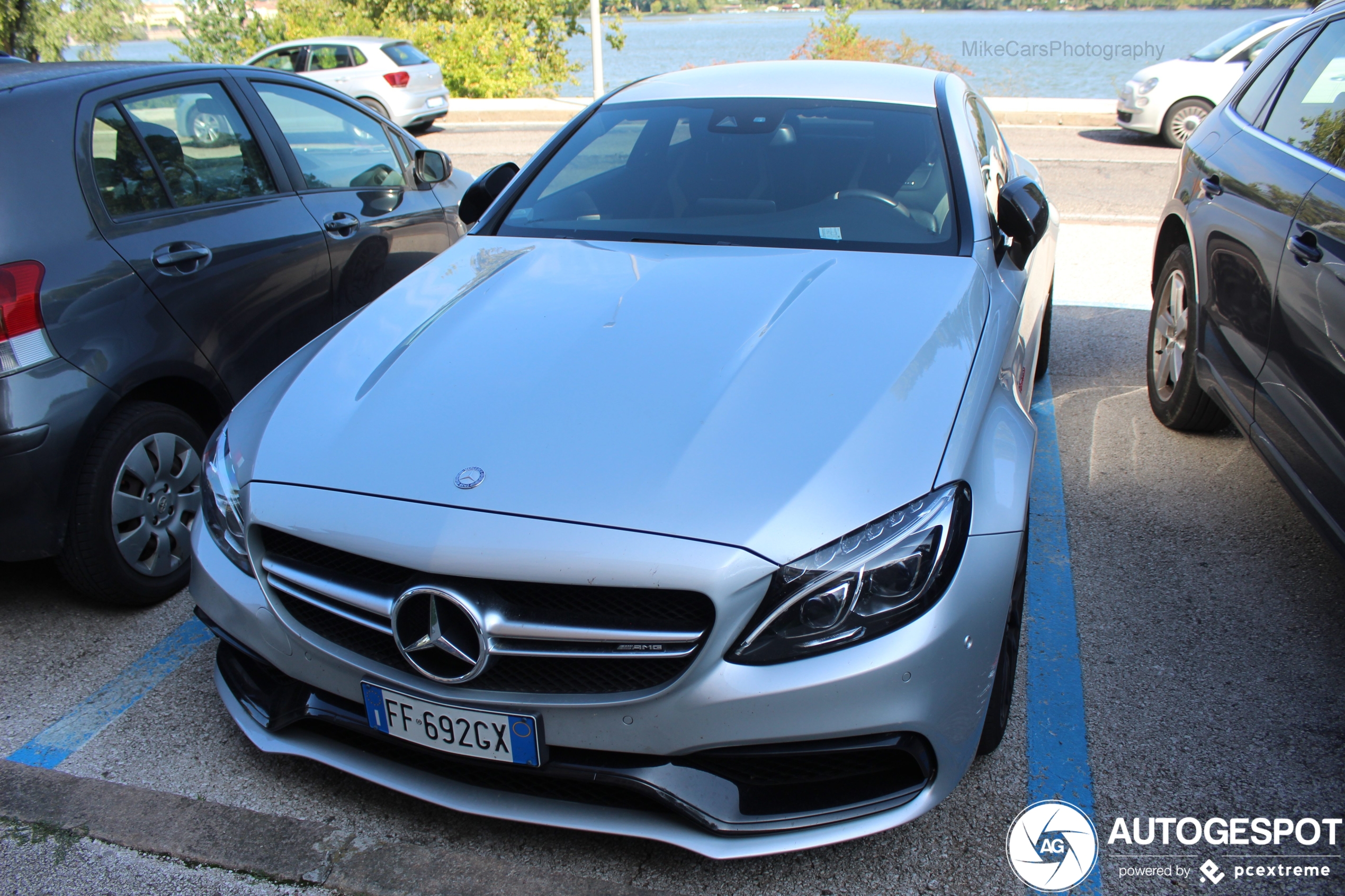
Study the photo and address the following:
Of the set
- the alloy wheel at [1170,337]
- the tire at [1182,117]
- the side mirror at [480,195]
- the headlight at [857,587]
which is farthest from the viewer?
the tire at [1182,117]

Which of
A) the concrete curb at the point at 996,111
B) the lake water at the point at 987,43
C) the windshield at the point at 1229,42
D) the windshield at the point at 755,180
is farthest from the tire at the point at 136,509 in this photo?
the windshield at the point at 1229,42

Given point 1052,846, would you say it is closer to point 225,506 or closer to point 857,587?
point 857,587

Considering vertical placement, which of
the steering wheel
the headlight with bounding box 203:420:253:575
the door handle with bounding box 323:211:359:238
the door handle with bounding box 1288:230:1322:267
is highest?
the steering wheel

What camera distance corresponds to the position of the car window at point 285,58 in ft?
49.7

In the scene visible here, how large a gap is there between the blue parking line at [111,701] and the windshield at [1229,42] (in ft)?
43.2

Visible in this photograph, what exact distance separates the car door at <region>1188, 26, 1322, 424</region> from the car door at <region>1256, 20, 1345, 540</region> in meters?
0.08

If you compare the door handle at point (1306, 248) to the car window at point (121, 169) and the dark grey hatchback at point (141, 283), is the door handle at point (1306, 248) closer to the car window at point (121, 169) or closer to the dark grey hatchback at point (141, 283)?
the dark grey hatchback at point (141, 283)

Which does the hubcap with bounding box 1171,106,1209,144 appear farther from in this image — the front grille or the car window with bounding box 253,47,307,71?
the front grille

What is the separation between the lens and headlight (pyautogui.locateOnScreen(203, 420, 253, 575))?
2.22 m

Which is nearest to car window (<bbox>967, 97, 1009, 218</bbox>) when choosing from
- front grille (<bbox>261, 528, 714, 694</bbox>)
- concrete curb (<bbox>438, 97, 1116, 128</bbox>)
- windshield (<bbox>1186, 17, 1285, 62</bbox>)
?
front grille (<bbox>261, 528, 714, 694</bbox>)

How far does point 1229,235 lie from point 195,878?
366 cm

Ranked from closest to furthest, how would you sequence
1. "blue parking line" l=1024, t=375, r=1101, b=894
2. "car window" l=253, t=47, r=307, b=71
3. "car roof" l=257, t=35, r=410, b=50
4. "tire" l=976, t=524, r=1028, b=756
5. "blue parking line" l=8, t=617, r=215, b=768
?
1. "tire" l=976, t=524, r=1028, b=756
2. "blue parking line" l=1024, t=375, r=1101, b=894
3. "blue parking line" l=8, t=617, r=215, b=768
4. "car roof" l=257, t=35, r=410, b=50
5. "car window" l=253, t=47, r=307, b=71

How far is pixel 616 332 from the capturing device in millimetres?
2541

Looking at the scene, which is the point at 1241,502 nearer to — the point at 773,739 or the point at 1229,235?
the point at 1229,235
